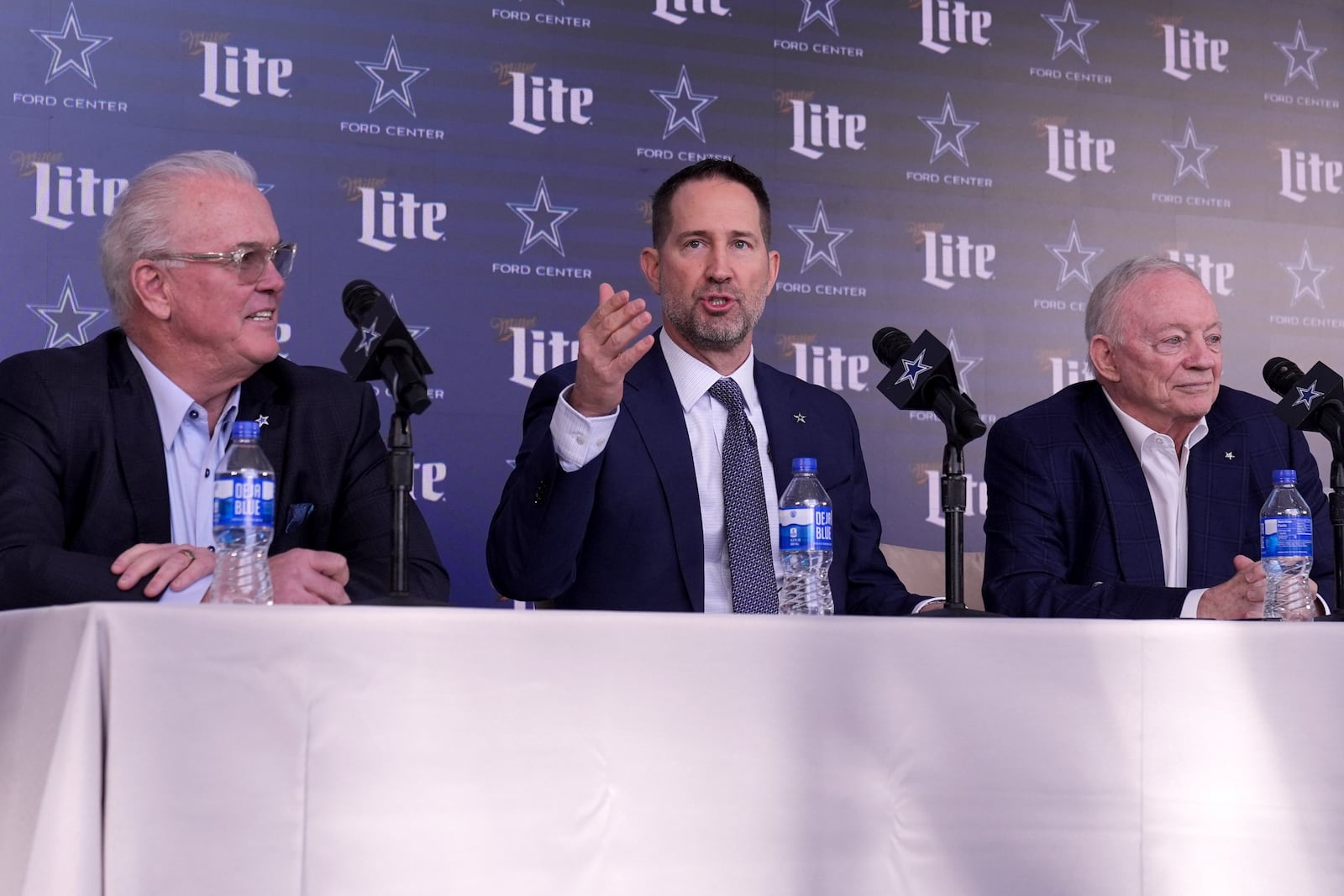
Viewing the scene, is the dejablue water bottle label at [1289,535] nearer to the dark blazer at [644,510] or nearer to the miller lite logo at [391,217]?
the dark blazer at [644,510]

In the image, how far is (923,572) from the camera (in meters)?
3.51

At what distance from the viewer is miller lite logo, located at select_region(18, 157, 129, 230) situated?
3900 millimetres

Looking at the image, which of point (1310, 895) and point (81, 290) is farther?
point (81, 290)

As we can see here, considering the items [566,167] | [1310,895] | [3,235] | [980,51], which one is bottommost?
[1310,895]

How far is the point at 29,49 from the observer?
12.8 ft

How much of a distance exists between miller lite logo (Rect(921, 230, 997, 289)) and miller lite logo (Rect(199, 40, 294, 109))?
6.74 feet

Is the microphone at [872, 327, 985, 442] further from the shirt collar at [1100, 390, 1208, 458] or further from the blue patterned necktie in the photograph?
the shirt collar at [1100, 390, 1208, 458]

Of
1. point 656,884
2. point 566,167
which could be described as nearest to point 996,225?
point 566,167

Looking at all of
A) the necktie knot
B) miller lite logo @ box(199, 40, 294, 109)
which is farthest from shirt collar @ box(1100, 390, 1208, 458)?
miller lite logo @ box(199, 40, 294, 109)

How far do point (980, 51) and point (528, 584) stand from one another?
3.23 m

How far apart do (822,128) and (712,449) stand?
2.31 meters

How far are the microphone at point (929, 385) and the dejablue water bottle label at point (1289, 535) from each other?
56 centimetres

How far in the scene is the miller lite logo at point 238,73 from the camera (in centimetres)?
407

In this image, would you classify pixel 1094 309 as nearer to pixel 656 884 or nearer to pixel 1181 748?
pixel 1181 748
